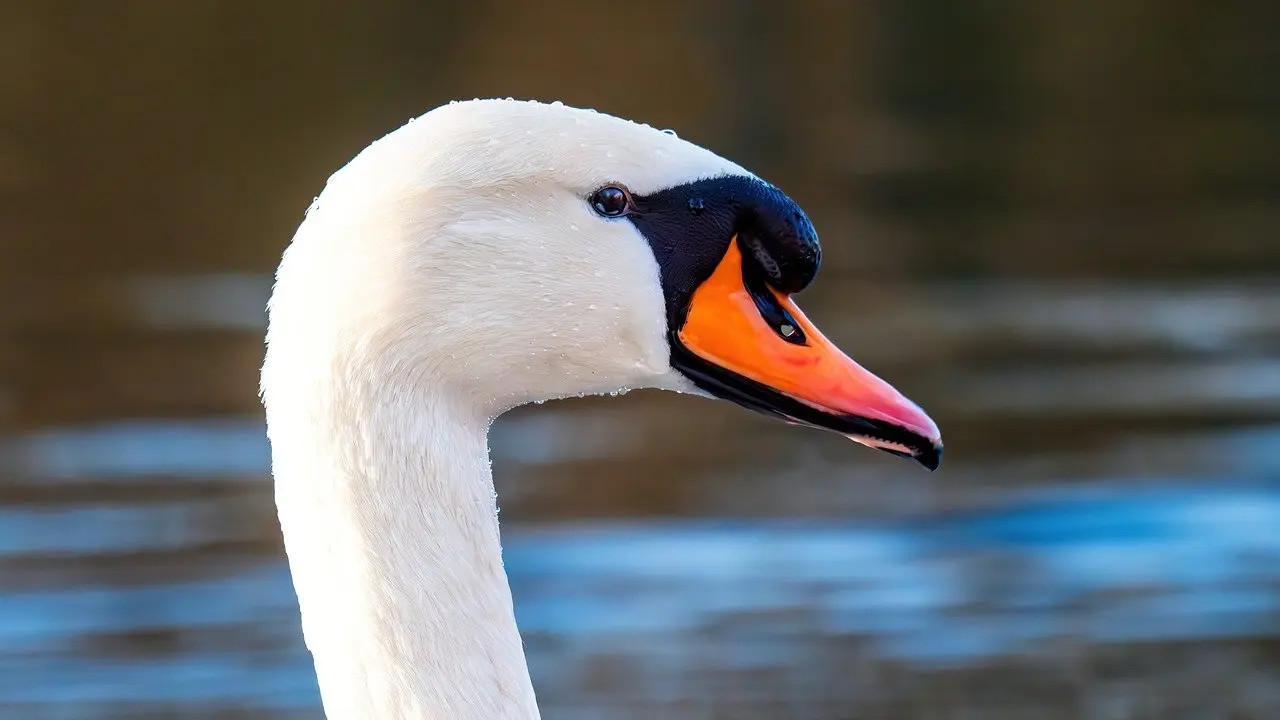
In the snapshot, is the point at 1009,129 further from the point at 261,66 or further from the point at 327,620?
the point at 327,620

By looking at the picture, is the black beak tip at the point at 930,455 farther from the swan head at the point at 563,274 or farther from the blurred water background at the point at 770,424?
the blurred water background at the point at 770,424

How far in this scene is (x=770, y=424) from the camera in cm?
938

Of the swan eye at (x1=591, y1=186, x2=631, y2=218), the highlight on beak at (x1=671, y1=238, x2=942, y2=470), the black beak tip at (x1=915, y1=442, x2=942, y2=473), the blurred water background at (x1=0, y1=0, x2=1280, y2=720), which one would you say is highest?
the blurred water background at (x1=0, y1=0, x2=1280, y2=720)

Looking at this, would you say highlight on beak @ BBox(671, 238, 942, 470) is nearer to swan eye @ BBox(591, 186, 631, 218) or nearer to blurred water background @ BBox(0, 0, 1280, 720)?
swan eye @ BBox(591, 186, 631, 218)

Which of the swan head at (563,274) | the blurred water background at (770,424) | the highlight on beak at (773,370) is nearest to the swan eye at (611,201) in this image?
the swan head at (563,274)

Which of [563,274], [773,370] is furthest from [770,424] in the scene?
[563,274]

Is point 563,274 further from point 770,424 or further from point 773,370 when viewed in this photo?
point 770,424

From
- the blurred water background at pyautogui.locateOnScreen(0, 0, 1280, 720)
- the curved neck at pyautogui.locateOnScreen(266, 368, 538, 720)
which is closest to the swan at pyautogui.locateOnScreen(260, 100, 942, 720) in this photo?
the curved neck at pyautogui.locateOnScreen(266, 368, 538, 720)

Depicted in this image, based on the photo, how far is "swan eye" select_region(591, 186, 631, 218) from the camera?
2.45 meters

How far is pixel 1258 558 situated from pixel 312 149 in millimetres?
8794

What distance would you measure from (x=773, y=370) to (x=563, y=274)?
0.30m

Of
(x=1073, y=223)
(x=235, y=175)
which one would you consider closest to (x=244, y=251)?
(x=235, y=175)

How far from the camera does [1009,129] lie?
16.2m

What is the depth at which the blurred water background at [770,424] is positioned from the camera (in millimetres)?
6848
